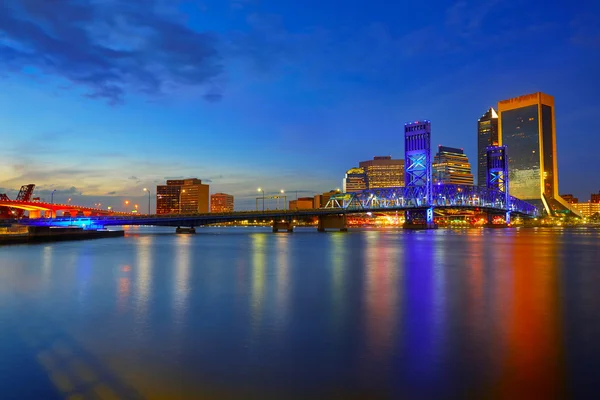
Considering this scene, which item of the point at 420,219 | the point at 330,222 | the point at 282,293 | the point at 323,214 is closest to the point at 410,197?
the point at 420,219

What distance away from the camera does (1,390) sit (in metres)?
8.29

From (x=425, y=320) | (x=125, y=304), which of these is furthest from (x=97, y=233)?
(x=425, y=320)

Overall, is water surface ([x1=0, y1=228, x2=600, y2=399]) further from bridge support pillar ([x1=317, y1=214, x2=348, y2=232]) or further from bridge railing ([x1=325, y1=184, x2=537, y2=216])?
bridge railing ([x1=325, y1=184, x2=537, y2=216])

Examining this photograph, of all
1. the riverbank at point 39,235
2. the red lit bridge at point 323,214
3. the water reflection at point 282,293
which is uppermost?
the red lit bridge at point 323,214

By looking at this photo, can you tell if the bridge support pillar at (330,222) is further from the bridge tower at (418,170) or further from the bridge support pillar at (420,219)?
the bridge tower at (418,170)

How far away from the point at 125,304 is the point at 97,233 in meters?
81.7

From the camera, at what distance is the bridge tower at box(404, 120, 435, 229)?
16525cm

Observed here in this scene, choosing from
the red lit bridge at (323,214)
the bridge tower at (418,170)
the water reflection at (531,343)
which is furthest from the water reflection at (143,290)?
the bridge tower at (418,170)

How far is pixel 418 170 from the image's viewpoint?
175m

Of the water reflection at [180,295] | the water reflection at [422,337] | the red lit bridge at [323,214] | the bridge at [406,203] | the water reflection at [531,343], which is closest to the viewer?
the water reflection at [531,343]

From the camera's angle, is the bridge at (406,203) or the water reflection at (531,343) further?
the bridge at (406,203)

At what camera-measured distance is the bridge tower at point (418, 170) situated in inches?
6506

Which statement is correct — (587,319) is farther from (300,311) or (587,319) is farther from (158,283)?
(158,283)

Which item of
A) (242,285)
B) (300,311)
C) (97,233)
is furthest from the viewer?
(97,233)
